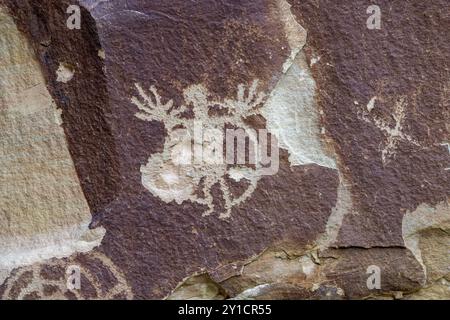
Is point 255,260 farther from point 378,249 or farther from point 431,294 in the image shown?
point 431,294

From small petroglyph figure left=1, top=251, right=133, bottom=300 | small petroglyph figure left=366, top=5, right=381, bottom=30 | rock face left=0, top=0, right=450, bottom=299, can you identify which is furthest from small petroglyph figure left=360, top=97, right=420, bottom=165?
small petroglyph figure left=1, top=251, right=133, bottom=300

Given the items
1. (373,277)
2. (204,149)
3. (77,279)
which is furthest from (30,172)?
(373,277)

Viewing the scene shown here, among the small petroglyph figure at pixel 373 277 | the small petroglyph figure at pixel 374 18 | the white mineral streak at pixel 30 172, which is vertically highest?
the small petroglyph figure at pixel 374 18

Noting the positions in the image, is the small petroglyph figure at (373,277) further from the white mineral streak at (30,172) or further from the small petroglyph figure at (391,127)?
the white mineral streak at (30,172)

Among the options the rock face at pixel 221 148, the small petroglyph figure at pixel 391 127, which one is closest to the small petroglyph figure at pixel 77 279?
the rock face at pixel 221 148

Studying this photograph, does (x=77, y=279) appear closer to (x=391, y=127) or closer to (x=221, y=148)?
(x=221, y=148)

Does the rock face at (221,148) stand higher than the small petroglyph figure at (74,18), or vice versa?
the small petroglyph figure at (74,18)
